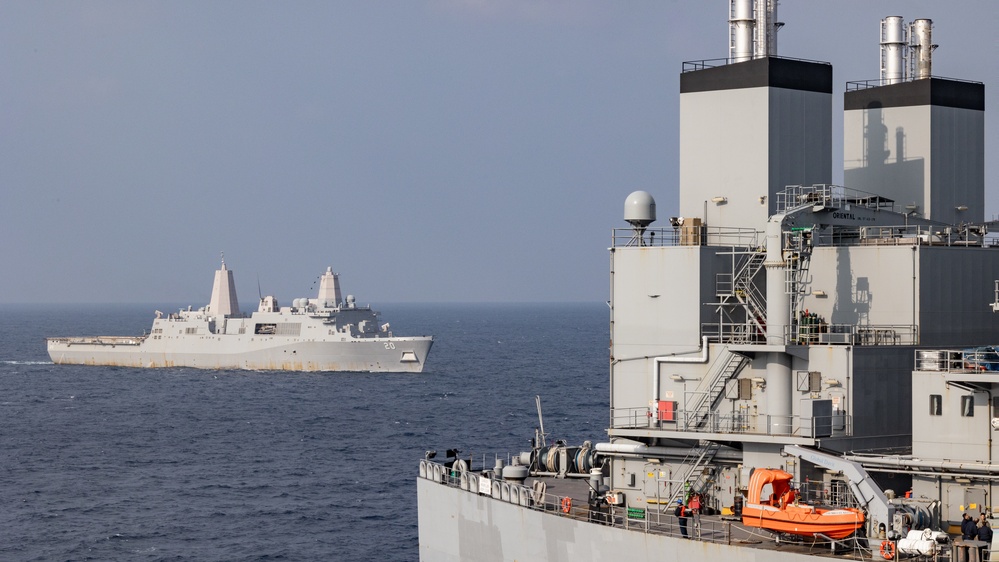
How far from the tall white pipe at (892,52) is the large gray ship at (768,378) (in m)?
1.61

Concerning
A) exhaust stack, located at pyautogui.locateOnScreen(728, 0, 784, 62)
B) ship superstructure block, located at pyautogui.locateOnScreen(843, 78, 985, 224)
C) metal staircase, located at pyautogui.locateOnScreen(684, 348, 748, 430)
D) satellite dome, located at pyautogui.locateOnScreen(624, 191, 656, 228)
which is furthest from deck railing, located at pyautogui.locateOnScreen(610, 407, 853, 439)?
ship superstructure block, located at pyautogui.locateOnScreen(843, 78, 985, 224)

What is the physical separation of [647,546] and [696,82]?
13.4 m

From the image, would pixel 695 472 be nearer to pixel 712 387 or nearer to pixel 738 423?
pixel 738 423

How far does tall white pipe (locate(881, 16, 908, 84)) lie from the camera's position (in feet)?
129

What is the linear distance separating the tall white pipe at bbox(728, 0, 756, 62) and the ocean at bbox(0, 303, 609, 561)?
20.6 meters

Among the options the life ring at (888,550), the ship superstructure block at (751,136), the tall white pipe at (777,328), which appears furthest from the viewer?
the ship superstructure block at (751,136)

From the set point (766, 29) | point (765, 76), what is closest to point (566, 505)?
point (765, 76)

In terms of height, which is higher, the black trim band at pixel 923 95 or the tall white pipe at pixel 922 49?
the tall white pipe at pixel 922 49

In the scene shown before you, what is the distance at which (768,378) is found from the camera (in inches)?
1164

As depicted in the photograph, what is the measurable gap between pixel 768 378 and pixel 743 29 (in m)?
10.4

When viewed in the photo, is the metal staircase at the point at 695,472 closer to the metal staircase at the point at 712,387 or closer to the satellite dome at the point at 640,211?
the metal staircase at the point at 712,387

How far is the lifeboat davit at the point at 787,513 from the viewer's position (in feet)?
83.0

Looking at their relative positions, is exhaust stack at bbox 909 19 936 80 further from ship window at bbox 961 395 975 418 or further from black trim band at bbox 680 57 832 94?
ship window at bbox 961 395 975 418

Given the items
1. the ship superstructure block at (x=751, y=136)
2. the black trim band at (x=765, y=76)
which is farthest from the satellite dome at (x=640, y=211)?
the black trim band at (x=765, y=76)
